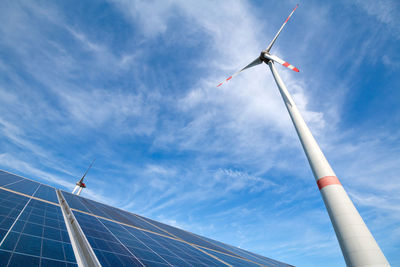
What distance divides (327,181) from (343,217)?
189 cm

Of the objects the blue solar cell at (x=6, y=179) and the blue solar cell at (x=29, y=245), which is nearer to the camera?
the blue solar cell at (x=29, y=245)

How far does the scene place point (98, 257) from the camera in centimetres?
768

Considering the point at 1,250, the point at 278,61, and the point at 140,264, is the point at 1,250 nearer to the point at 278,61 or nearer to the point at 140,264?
the point at 140,264

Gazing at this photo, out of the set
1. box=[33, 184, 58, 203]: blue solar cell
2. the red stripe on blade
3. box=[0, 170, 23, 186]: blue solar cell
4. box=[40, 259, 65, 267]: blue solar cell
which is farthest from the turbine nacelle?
box=[0, 170, 23, 186]: blue solar cell

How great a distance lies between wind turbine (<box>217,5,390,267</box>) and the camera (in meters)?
7.78

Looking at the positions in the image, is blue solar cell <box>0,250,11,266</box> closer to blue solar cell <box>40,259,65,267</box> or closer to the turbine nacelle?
blue solar cell <box>40,259,65,267</box>

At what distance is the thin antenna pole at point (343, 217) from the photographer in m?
7.78

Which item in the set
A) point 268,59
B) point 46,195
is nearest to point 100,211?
point 46,195

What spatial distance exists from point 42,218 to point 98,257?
657cm

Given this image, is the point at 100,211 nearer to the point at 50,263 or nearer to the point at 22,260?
the point at 50,263

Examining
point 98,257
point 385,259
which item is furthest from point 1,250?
point 385,259

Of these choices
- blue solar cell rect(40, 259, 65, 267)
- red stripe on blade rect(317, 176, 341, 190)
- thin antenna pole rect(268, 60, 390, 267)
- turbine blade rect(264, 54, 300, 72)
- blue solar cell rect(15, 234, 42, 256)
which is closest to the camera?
blue solar cell rect(40, 259, 65, 267)

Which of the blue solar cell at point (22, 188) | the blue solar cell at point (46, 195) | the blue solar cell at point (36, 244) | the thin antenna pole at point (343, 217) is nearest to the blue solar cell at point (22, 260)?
the blue solar cell at point (36, 244)

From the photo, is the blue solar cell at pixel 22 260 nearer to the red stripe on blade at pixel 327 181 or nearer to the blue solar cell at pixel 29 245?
the blue solar cell at pixel 29 245
